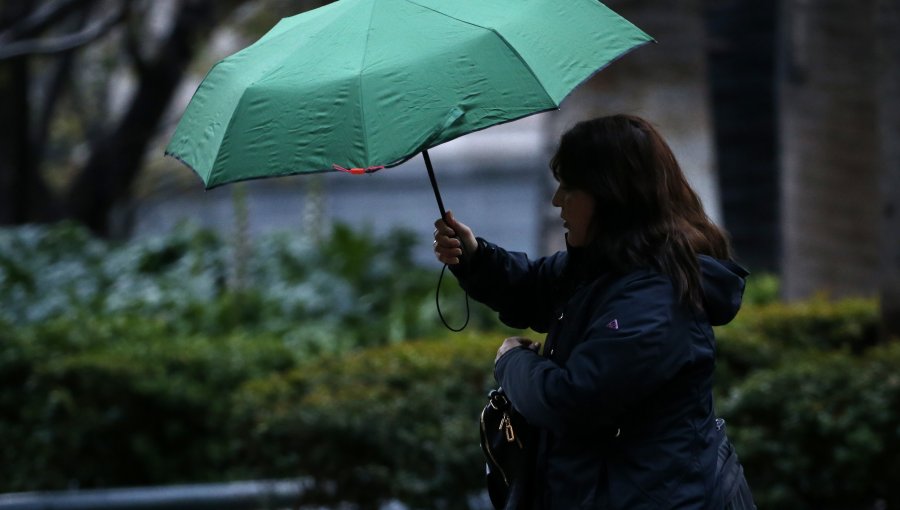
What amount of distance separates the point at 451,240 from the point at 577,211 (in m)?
0.36

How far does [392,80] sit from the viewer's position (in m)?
2.74

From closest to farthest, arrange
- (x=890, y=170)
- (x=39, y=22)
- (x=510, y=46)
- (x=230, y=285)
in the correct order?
(x=510, y=46) → (x=890, y=170) → (x=230, y=285) → (x=39, y=22)

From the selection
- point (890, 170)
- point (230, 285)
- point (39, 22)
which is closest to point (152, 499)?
point (890, 170)

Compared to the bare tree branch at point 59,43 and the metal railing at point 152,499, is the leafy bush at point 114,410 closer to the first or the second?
the metal railing at point 152,499

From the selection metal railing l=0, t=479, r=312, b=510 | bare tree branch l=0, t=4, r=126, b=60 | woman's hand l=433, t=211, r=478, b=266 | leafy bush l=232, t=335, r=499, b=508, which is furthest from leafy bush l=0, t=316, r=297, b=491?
bare tree branch l=0, t=4, r=126, b=60

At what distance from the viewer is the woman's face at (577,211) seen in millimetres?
2752

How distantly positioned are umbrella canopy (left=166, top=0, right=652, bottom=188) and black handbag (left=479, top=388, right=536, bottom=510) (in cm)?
67

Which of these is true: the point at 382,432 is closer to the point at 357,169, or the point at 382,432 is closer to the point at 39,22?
the point at 357,169

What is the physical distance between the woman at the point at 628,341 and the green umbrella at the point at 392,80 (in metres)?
0.20

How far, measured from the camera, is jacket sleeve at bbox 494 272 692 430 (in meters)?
2.55

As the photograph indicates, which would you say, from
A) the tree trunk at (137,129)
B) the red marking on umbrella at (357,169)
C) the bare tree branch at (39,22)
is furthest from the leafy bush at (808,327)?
the tree trunk at (137,129)

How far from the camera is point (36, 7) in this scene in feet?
41.6

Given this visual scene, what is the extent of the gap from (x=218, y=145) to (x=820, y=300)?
4.47m

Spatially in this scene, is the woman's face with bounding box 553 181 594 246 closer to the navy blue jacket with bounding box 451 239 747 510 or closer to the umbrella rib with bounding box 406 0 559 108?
the navy blue jacket with bounding box 451 239 747 510
